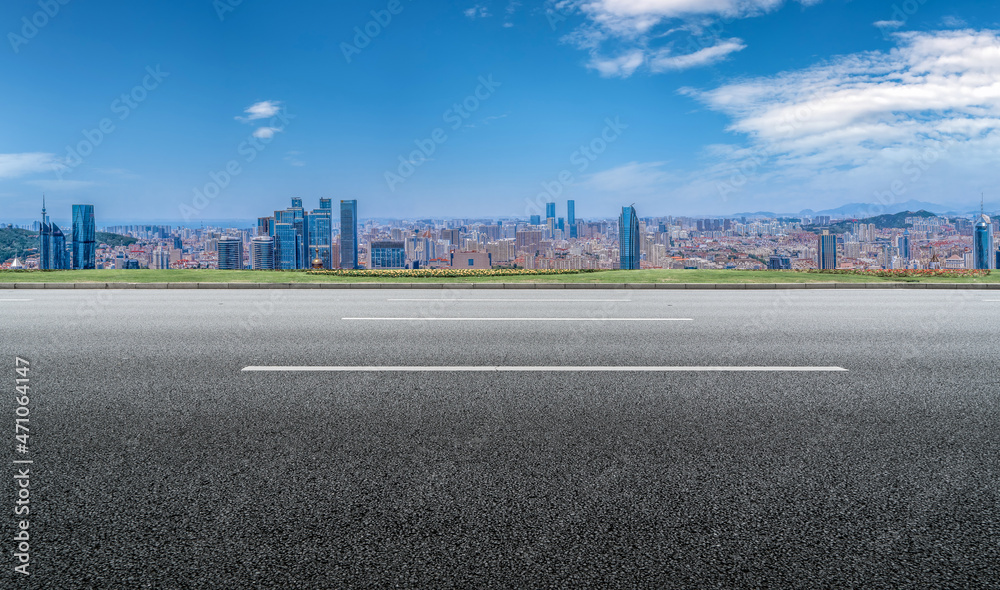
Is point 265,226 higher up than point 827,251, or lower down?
higher up

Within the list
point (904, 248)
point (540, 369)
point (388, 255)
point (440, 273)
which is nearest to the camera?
point (540, 369)

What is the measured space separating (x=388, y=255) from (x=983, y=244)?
21.4m

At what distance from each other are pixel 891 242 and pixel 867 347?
2094 centimetres

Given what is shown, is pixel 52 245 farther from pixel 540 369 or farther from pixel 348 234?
pixel 540 369

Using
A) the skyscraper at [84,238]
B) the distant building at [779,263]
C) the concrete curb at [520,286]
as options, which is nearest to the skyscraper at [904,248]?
the distant building at [779,263]

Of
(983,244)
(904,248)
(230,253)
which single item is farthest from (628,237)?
(230,253)

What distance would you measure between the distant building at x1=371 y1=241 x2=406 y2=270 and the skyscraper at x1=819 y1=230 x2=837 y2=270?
49.2 feet

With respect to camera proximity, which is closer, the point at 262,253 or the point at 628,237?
the point at 262,253

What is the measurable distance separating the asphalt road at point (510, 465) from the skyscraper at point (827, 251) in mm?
14078

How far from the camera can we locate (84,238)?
22547mm

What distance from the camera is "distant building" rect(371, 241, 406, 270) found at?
75.9ft

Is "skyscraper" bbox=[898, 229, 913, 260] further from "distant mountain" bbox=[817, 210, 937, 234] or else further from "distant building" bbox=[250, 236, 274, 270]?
"distant building" bbox=[250, 236, 274, 270]

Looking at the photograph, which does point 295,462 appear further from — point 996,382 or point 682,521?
point 996,382

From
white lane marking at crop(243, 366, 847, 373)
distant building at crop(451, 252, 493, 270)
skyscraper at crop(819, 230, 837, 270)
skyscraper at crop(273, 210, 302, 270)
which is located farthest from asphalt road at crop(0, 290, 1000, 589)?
skyscraper at crop(273, 210, 302, 270)
